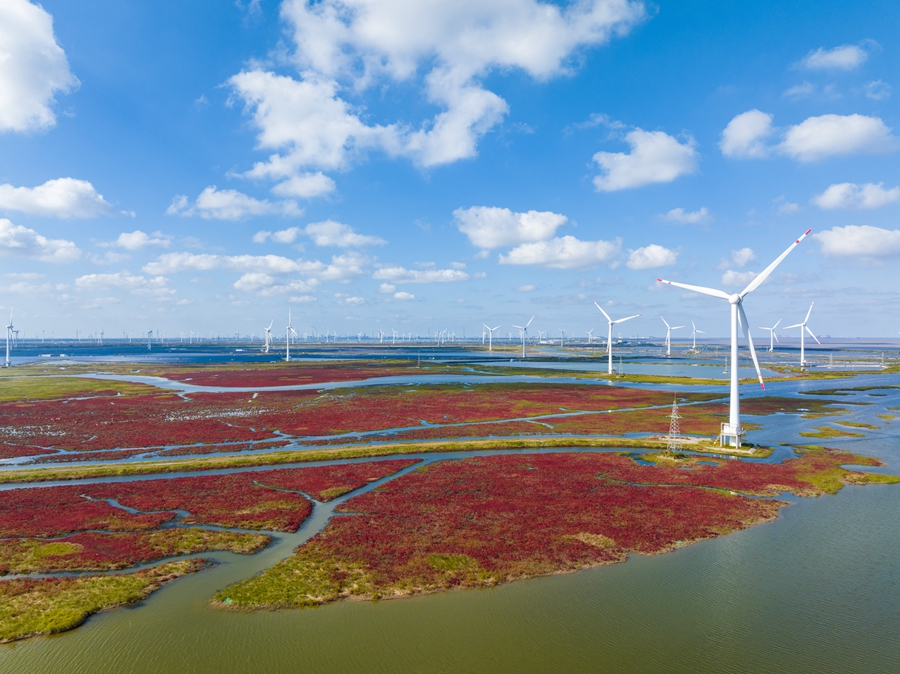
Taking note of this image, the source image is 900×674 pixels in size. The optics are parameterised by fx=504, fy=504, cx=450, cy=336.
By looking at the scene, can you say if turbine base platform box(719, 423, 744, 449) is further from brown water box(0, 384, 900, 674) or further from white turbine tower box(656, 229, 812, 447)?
brown water box(0, 384, 900, 674)

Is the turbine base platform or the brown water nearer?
the brown water

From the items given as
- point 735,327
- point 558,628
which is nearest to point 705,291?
point 735,327

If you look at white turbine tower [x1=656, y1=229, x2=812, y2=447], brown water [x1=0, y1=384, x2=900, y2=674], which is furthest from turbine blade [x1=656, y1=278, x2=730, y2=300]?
brown water [x1=0, y1=384, x2=900, y2=674]

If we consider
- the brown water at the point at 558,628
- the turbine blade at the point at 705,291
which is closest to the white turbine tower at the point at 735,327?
→ the turbine blade at the point at 705,291

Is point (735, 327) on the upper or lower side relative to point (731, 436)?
upper

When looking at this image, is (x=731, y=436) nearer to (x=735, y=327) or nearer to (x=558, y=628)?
(x=735, y=327)

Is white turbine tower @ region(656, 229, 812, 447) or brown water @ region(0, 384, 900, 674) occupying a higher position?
white turbine tower @ region(656, 229, 812, 447)

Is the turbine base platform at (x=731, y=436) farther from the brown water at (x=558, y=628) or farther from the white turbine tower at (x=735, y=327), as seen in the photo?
the brown water at (x=558, y=628)
